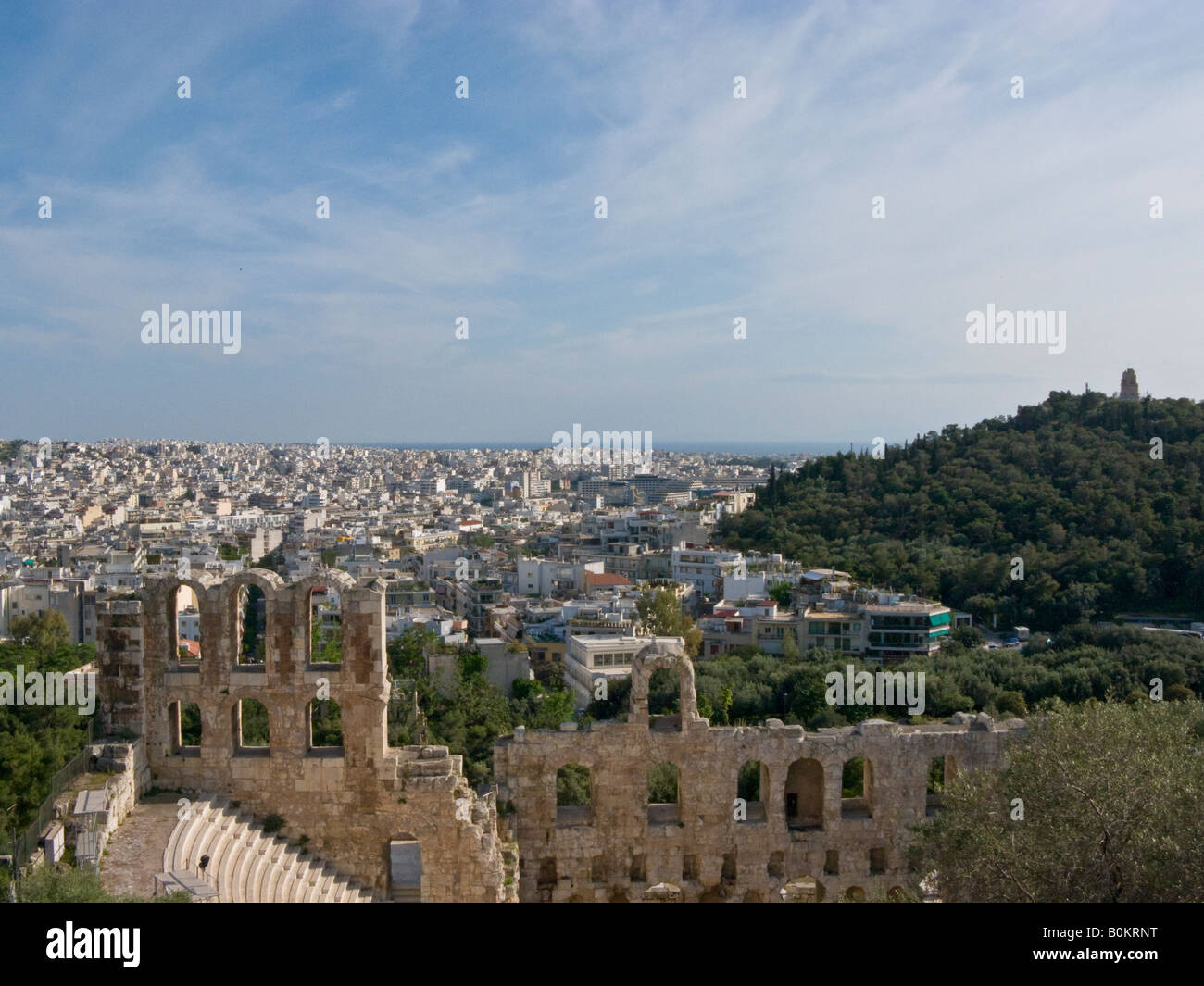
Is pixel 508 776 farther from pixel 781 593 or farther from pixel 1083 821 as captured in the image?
pixel 781 593

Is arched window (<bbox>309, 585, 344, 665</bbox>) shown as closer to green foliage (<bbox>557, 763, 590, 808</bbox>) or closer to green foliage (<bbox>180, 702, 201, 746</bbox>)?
green foliage (<bbox>180, 702, 201, 746</bbox>)

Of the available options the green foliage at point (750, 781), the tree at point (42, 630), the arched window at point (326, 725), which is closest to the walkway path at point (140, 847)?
the arched window at point (326, 725)

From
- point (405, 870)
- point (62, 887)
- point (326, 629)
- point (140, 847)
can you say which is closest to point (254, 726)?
point (405, 870)

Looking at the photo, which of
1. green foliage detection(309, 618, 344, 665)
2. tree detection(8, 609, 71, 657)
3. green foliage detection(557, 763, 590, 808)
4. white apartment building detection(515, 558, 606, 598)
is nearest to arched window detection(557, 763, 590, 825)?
green foliage detection(557, 763, 590, 808)

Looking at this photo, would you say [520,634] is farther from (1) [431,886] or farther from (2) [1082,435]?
(1) [431,886]
